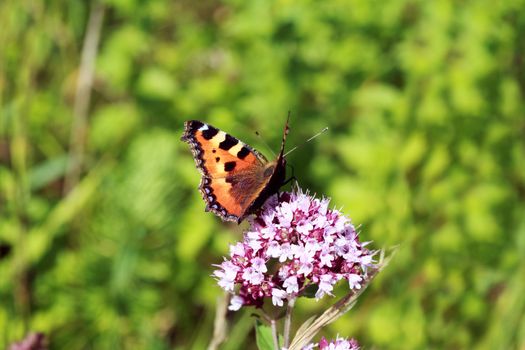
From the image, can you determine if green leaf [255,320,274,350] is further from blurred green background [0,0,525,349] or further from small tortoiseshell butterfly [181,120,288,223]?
blurred green background [0,0,525,349]

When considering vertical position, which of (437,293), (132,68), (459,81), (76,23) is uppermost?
(76,23)

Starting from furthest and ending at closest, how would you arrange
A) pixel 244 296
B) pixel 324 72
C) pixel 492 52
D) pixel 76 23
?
pixel 76 23 < pixel 324 72 < pixel 492 52 < pixel 244 296

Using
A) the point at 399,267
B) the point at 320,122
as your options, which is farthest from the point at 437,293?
the point at 320,122

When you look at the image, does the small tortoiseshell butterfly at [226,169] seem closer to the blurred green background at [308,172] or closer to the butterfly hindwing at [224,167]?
the butterfly hindwing at [224,167]

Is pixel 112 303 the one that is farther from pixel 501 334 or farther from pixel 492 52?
pixel 492 52

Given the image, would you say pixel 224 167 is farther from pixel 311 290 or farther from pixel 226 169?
pixel 311 290

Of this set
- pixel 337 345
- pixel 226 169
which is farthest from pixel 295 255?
pixel 226 169

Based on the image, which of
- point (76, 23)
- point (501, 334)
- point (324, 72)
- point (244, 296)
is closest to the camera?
point (244, 296)
